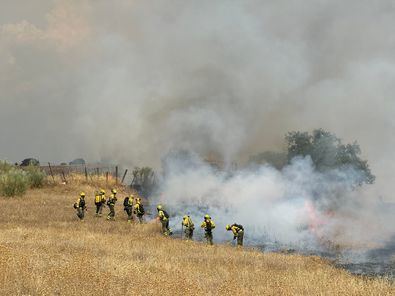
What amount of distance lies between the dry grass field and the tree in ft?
105

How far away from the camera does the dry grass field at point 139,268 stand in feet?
30.9

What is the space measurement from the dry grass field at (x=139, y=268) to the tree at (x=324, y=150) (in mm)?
31957

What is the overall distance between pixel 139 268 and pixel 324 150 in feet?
138

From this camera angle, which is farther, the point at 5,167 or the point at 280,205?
the point at 5,167

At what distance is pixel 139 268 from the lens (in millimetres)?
11383

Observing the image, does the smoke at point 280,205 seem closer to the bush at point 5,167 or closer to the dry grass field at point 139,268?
the dry grass field at point 139,268

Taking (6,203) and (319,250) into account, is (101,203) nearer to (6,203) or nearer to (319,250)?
(6,203)

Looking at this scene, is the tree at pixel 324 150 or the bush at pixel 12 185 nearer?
the bush at pixel 12 185

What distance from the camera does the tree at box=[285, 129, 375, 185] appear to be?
164ft

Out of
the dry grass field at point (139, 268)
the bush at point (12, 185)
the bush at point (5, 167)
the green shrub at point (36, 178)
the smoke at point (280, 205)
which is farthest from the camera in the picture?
the bush at point (5, 167)

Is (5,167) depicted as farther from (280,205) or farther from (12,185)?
(280,205)

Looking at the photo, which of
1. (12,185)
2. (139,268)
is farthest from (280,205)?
(139,268)

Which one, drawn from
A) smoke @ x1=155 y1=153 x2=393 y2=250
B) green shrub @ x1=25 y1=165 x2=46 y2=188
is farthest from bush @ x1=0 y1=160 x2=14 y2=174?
smoke @ x1=155 y1=153 x2=393 y2=250

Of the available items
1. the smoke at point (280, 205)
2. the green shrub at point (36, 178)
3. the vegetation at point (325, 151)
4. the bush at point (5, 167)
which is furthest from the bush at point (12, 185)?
the vegetation at point (325, 151)
